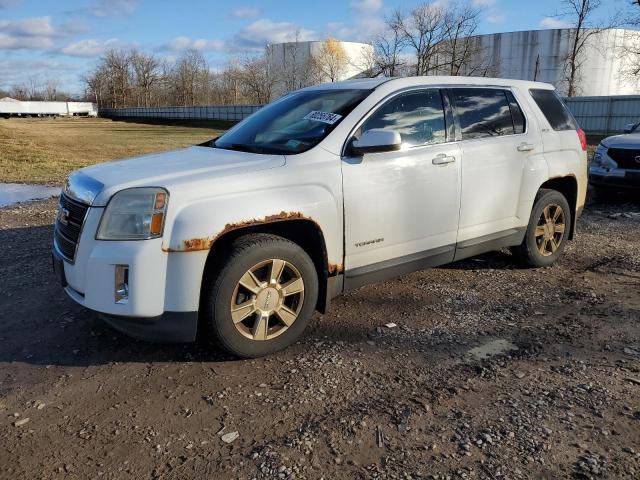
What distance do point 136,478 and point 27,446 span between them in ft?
2.17

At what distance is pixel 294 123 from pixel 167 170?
3.90 ft

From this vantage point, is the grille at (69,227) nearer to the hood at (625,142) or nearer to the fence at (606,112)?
the hood at (625,142)

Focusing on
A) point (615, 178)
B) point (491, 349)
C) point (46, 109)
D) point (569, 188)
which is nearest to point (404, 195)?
point (491, 349)

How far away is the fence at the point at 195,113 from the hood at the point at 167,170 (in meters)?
42.9

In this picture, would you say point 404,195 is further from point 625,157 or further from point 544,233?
point 625,157

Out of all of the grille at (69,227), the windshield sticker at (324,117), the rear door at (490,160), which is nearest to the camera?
the grille at (69,227)

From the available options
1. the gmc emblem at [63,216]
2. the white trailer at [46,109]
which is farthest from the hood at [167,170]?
the white trailer at [46,109]

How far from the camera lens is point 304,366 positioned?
11.4ft

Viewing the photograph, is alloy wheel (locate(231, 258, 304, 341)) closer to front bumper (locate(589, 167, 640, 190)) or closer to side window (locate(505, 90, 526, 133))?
side window (locate(505, 90, 526, 133))

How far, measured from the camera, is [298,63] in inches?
3041

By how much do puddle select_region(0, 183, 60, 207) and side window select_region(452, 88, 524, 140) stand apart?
7.63m

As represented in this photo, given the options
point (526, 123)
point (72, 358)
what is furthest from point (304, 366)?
point (526, 123)

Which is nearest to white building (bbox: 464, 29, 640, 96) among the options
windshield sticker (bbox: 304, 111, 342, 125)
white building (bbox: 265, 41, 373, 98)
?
white building (bbox: 265, 41, 373, 98)

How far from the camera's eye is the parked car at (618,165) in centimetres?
853
